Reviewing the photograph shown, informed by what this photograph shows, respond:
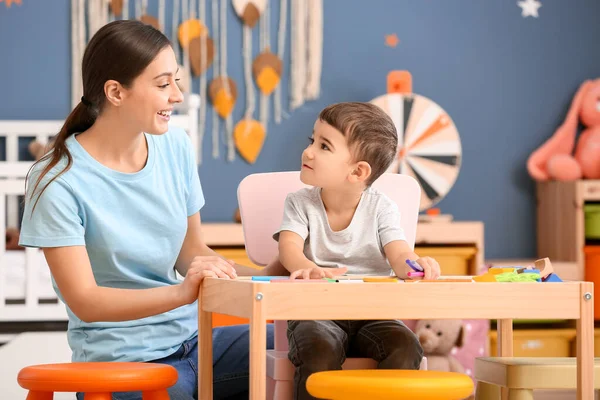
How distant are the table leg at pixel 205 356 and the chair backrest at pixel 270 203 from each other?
16.6 inches

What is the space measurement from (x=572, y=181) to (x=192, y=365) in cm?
238

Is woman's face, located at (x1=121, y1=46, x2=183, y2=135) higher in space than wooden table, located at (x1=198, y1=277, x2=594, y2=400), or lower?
higher

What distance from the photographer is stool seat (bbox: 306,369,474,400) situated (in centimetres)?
125

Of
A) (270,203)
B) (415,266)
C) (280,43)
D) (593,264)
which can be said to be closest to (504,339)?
(415,266)

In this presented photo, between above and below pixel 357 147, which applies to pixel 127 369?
below

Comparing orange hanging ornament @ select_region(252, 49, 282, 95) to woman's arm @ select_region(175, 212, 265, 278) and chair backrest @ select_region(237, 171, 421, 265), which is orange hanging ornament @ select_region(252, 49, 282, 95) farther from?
woman's arm @ select_region(175, 212, 265, 278)

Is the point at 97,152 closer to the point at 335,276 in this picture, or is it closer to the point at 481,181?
the point at 335,276

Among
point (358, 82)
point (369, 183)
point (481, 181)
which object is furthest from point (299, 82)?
point (369, 183)

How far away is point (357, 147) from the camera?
1683 mm

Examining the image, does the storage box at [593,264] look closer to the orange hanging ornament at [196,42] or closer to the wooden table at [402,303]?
the orange hanging ornament at [196,42]

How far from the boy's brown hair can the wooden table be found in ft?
1.53

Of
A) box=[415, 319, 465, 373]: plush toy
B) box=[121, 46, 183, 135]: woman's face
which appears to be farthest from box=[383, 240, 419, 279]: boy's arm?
box=[415, 319, 465, 373]: plush toy

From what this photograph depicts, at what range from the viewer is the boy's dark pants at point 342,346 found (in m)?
1.48

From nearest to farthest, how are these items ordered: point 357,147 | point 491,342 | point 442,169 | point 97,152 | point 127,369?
point 127,369 < point 97,152 < point 357,147 < point 491,342 < point 442,169
